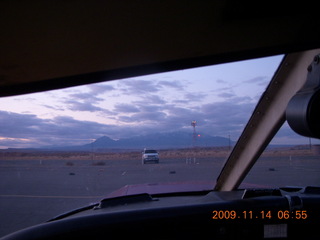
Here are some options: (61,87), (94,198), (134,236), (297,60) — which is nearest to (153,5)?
(61,87)

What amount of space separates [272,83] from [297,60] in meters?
0.39

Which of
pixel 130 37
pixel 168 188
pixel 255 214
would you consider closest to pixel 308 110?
pixel 130 37

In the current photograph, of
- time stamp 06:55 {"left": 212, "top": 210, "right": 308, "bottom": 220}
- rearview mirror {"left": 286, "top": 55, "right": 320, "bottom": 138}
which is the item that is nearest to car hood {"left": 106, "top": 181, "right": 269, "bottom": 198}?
time stamp 06:55 {"left": 212, "top": 210, "right": 308, "bottom": 220}

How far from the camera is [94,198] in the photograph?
10.4m

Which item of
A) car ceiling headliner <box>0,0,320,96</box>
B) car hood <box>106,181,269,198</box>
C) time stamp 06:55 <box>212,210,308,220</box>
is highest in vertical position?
car ceiling headliner <box>0,0,320,96</box>

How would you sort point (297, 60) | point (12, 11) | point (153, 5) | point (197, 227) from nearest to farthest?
point (12, 11)
point (153, 5)
point (297, 60)
point (197, 227)

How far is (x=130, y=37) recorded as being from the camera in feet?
6.22

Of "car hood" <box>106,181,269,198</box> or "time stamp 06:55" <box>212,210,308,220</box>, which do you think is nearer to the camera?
"time stamp 06:55" <box>212,210,308,220</box>

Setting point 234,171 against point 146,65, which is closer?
point 146,65

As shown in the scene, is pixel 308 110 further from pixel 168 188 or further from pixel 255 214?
pixel 168 188

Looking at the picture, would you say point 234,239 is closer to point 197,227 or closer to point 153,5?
point 197,227

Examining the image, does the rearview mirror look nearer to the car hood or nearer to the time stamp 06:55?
the time stamp 06:55

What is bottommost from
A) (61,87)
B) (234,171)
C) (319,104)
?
(234,171)

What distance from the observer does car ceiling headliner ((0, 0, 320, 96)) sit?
5.50 ft
